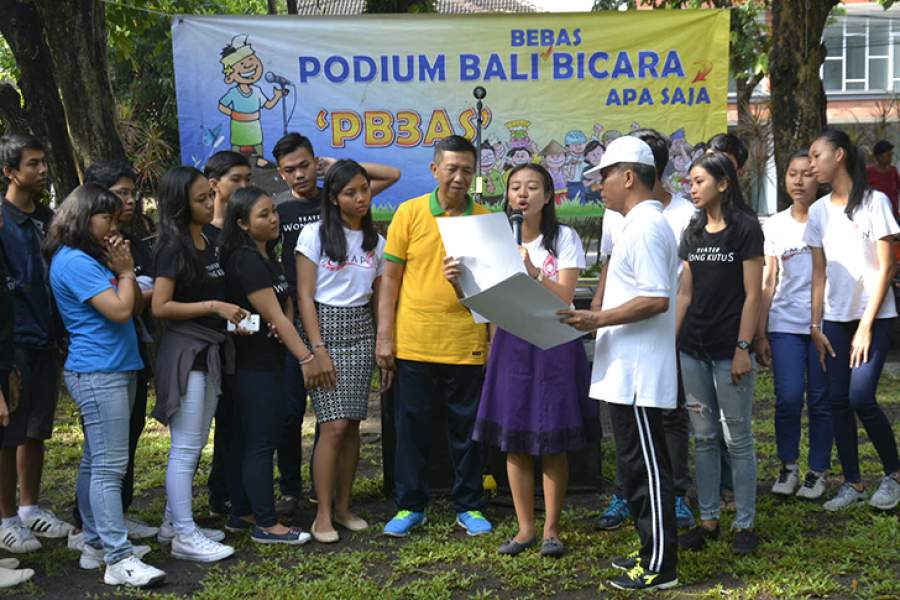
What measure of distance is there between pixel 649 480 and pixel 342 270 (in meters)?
1.83

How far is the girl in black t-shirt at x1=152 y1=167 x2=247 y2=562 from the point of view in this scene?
15.2ft

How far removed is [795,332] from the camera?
533 cm

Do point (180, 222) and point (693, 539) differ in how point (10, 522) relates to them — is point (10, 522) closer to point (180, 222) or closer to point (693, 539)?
point (180, 222)

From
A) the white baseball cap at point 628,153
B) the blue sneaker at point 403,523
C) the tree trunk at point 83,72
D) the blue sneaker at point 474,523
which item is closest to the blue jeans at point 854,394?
the white baseball cap at point 628,153

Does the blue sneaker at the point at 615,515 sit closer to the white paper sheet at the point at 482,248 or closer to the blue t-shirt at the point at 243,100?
the white paper sheet at the point at 482,248

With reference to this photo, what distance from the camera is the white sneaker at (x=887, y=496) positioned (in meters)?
5.18

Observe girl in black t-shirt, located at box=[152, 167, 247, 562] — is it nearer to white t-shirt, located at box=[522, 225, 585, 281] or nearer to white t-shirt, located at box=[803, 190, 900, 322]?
white t-shirt, located at box=[522, 225, 585, 281]

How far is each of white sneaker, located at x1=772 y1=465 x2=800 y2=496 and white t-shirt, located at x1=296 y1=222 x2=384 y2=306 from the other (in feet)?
8.04

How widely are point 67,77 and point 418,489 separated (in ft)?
15.6

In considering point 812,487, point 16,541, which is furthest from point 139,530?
point 812,487

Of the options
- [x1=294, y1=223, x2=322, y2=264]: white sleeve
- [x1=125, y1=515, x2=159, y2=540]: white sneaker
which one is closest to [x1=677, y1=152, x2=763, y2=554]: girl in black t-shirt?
[x1=294, y1=223, x2=322, y2=264]: white sleeve

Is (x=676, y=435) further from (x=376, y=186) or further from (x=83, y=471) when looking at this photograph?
(x=83, y=471)

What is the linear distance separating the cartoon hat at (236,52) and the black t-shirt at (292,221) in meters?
2.48

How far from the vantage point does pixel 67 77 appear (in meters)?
7.92
